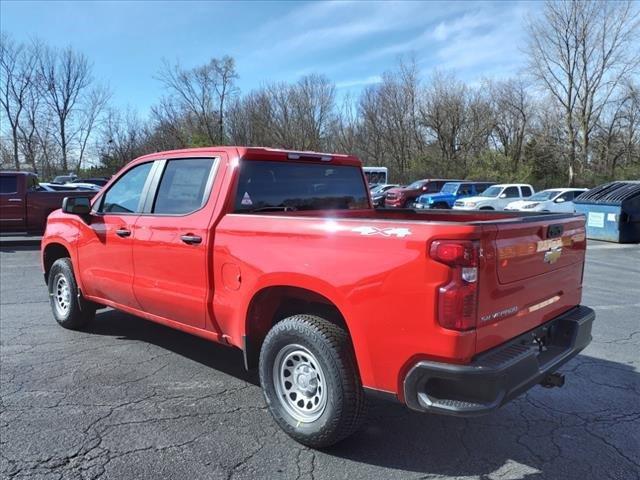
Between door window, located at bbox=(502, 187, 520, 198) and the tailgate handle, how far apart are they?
2137 cm

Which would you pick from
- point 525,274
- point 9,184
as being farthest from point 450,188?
point 525,274

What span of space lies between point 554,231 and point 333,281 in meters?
1.40

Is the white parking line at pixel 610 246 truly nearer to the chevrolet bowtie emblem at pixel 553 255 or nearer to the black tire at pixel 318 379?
the chevrolet bowtie emblem at pixel 553 255

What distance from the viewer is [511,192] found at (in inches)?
936

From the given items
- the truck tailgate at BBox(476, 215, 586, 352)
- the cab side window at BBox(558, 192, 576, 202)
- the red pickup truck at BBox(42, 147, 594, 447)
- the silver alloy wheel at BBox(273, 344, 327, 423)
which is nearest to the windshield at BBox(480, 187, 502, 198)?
the cab side window at BBox(558, 192, 576, 202)

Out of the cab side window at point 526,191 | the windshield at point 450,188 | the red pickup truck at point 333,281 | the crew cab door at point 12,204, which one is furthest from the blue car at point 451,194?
the red pickup truck at point 333,281

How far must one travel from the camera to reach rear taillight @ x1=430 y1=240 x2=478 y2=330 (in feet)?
8.64

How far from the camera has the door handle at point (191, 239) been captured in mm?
3944

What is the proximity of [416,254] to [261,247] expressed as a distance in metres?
1.18

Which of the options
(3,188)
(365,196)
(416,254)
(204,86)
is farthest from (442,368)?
(204,86)

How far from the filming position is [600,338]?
5711mm

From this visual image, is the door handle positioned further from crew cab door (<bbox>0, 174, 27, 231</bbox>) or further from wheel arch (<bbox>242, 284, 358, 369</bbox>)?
crew cab door (<bbox>0, 174, 27, 231</bbox>)

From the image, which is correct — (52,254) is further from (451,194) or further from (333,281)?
(451,194)

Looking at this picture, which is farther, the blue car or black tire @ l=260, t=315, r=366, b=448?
the blue car
